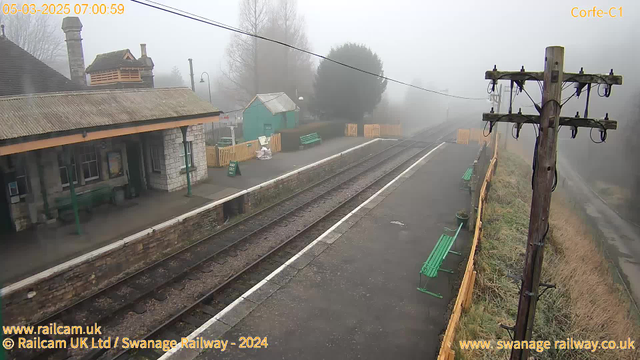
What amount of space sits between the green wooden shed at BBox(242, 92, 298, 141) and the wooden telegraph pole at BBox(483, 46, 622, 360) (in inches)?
893

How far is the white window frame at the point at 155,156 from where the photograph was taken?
14398 millimetres

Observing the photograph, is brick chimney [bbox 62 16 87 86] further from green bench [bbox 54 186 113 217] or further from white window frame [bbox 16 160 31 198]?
white window frame [bbox 16 160 31 198]

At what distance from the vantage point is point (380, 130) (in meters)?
34.4

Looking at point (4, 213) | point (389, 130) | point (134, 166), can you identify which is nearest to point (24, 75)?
point (134, 166)

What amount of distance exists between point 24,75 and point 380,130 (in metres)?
25.8

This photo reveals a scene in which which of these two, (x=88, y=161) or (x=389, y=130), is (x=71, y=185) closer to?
(x=88, y=161)

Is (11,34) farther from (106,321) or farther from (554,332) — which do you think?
(554,332)

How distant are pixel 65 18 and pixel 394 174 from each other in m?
18.4

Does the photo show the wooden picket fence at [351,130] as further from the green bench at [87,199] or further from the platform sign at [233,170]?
the green bench at [87,199]

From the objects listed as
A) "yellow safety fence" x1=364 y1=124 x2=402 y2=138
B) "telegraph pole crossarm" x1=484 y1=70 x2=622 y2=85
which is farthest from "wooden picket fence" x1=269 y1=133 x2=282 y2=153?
"telegraph pole crossarm" x1=484 y1=70 x2=622 y2=85

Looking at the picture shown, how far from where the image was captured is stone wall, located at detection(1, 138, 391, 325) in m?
7.79

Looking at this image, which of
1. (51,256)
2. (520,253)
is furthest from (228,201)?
(520,253)

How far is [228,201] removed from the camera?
1380 centimetres

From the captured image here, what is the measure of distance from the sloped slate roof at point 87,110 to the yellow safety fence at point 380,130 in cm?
1871
